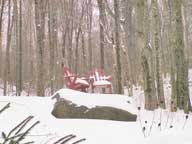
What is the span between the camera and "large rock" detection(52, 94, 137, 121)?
25.0ft

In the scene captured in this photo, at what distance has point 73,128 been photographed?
6.34 metres

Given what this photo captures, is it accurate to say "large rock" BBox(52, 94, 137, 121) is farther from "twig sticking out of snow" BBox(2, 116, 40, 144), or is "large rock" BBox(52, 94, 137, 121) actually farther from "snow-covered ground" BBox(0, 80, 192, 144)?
"twig sticking out of snow" BBox(2, 116, 40, 144)

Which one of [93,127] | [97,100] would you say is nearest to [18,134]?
[93,127]

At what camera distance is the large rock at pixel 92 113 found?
25.0 feet

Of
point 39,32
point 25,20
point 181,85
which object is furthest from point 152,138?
point 25,20

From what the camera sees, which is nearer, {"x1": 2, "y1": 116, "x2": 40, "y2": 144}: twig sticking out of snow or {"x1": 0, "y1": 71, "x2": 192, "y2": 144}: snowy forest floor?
{"x1": 2, "y1": 116, "x2": 40, "y2": 144}: twig sticking out of snow

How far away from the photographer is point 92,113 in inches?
301

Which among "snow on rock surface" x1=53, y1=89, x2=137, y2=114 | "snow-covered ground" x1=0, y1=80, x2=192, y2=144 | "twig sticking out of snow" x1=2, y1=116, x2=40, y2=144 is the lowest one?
"snow-covered ground" x1=0, y1=80, x2=192, y2=144

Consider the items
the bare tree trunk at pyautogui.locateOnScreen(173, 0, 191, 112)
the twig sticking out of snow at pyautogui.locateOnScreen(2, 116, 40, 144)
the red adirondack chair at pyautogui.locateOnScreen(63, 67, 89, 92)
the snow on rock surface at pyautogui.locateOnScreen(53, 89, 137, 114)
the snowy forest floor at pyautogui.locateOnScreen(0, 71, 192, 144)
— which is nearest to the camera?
the twig sticking out of snow at pyautogui.locateOnScreen(2, 116, 40, 144)

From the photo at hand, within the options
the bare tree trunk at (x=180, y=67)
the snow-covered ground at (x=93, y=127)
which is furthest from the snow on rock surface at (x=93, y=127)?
the bare tree trunk at (x=180, y=67)

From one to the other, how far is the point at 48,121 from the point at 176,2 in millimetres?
5901

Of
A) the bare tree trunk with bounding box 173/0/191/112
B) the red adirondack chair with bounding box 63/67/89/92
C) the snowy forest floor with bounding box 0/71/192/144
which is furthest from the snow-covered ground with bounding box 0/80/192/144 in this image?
the red adirondack chair with bounding box 63/67/89/92

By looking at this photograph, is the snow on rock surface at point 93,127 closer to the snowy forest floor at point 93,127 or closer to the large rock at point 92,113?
the snowy forest floor at point 93,127

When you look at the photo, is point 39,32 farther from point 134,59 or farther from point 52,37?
point 134,59
